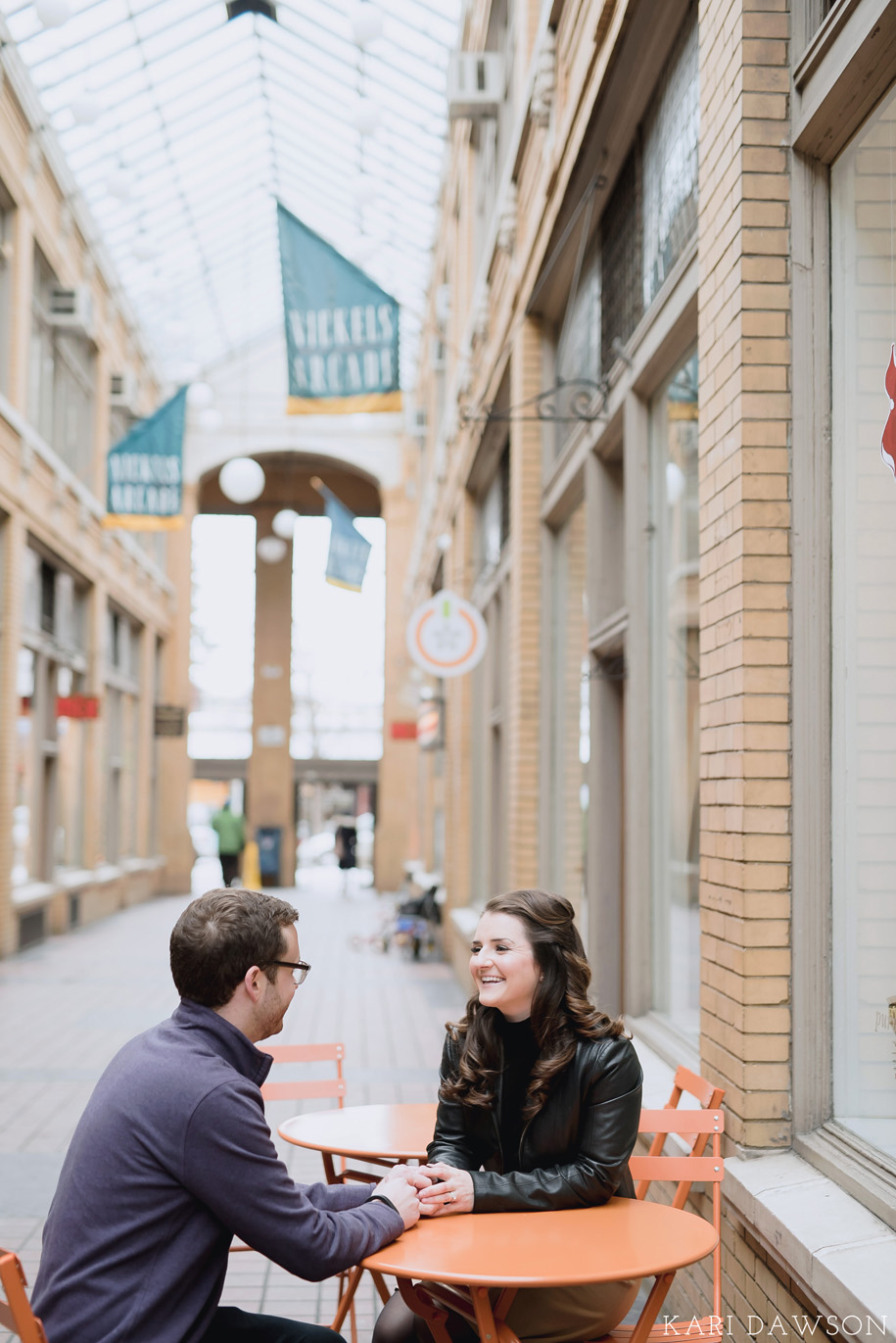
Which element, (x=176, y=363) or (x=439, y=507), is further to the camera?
(x=176, y=363)

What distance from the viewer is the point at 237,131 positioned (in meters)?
18.5

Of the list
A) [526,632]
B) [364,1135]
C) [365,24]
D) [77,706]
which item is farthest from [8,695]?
[364,1135]

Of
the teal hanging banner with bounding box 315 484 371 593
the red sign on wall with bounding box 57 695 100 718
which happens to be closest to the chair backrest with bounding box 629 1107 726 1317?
the teal hanging banner with bounding box 315 484 371 593

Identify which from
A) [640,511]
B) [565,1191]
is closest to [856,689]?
[565,1191]

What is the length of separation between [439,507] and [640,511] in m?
11.3

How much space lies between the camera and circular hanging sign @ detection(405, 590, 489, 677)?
9.88m

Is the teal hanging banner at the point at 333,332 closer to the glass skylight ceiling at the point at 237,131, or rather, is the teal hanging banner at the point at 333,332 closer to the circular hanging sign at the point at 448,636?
the circular hanging sign at the point at 448,636

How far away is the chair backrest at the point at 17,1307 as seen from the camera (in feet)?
6.88

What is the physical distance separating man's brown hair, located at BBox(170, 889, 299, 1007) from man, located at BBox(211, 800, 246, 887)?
1782 cm

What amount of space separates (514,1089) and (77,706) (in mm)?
13894

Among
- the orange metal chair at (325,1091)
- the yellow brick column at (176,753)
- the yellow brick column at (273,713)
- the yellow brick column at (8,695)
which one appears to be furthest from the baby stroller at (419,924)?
the yellow brick column at (273,713)

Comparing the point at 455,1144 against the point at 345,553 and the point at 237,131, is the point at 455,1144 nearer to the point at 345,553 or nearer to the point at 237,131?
the point at 345,553

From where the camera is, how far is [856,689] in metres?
3.21

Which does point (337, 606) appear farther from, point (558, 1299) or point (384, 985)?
point (558, 1299)
